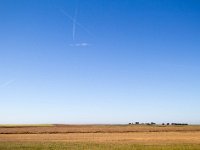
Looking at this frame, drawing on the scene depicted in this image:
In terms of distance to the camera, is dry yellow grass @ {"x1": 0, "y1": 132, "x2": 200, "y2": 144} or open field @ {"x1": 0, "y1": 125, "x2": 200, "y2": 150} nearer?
open field @ {"x1": 0, "y1": 125, "x2": 200, "y2": 150}

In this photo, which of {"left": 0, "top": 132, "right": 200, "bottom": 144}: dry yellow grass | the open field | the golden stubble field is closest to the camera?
the open field

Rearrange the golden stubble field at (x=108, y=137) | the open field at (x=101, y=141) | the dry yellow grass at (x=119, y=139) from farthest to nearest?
1. the golden stubble field at (x=108, y=137)
2. the dry yellow grass at (x=119, y=139)
3. the open field at (x=101, y=141)

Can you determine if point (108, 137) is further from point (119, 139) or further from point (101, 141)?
point (101, 141)

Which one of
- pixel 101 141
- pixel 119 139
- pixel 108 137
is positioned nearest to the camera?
pixel 101 141

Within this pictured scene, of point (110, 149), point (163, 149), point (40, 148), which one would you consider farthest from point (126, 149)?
point (40, 148)

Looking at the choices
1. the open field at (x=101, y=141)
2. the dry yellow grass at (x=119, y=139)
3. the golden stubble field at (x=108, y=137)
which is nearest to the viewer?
the open field at (x=101, y=141)

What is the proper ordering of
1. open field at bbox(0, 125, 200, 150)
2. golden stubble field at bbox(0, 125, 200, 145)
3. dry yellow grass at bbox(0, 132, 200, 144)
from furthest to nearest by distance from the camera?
golden stubble field at bbox(0, 125, 200, 145)
dry yellow grass at bbox(0, 132, 200, 144)
open field at bbox(0, 125, 200, 150)

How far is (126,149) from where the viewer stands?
32625mm

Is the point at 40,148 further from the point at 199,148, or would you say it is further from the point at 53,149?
the point at 199,148

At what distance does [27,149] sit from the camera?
3281 centimetres

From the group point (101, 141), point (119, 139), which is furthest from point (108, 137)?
point (101, 141)

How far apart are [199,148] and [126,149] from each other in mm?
7504

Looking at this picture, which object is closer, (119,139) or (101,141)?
(101,141)

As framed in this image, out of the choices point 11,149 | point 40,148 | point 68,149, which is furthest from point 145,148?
point 11,149
